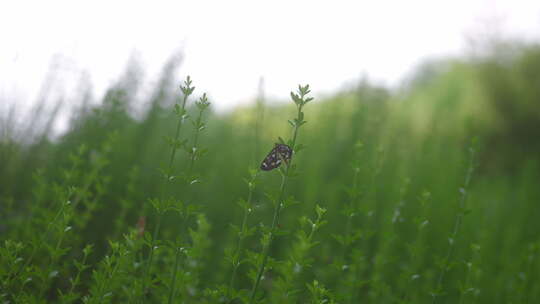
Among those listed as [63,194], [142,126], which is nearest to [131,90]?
[142,126]

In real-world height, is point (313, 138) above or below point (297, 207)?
above

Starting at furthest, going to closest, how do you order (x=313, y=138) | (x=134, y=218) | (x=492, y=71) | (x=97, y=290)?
(x=492, y=71), (x=313, y=138), (x=134, y=218), (x=97, y=290)

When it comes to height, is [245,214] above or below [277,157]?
below

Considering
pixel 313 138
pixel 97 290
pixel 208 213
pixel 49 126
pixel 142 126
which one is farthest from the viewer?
pixel 313 138

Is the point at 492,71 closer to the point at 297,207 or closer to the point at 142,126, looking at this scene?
the point at 297,207
